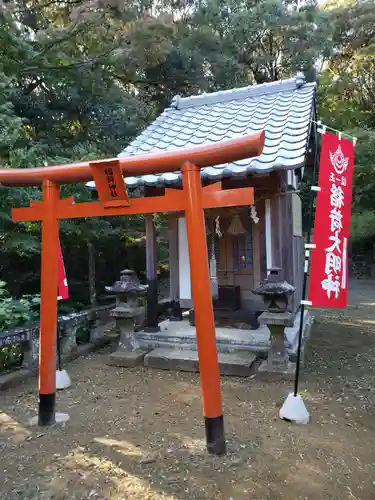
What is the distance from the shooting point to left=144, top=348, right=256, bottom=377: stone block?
5754 millimetres

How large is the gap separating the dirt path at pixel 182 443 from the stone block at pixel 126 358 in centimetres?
26

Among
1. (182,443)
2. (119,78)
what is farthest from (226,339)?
(119,78)

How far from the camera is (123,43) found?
9453mm

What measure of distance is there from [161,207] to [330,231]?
6.24 ft

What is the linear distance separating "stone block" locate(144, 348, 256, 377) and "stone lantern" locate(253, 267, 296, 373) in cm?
30

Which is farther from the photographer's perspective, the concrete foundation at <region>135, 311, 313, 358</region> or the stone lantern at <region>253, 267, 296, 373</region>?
the concrete foundation at <region>135, 311, 313, 358</region>

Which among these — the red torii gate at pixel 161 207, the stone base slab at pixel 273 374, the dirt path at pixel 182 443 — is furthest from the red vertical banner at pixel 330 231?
the stone base slab at pixel 273 374

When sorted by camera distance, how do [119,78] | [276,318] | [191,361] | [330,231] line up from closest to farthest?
[330,231], [276,318], [191,361], [119,78]

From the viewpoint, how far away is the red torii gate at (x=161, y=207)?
3.58 m

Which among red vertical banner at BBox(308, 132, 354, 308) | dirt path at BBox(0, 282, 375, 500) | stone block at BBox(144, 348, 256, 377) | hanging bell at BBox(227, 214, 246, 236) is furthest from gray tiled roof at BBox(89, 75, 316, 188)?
dirt path at BBox(0, 282, 375, 500)

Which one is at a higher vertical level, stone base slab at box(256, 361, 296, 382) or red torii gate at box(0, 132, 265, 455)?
red torii gate at box(0, 132, 265, 455)

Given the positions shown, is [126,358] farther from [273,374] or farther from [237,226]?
[237,226]

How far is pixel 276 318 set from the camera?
5.43m

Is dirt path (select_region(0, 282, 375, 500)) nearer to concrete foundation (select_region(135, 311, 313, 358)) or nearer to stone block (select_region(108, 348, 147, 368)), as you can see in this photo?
stone block (select_region(108, 348, 147, 368))
